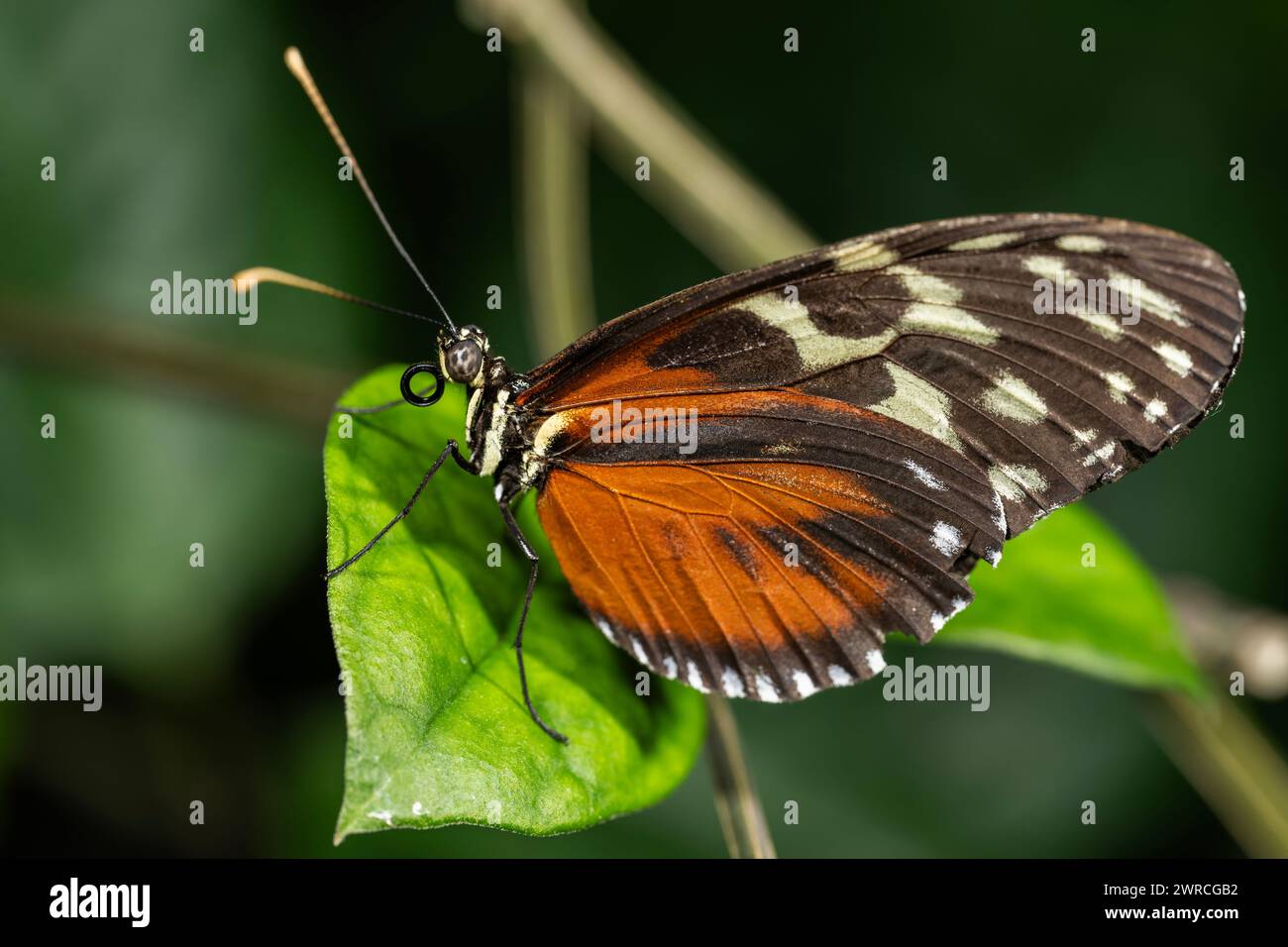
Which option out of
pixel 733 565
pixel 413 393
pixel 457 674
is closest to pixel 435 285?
pixel 413 393

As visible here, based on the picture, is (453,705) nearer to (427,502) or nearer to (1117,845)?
(427,502)

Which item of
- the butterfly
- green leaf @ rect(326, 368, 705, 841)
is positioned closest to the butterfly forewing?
the butterfly

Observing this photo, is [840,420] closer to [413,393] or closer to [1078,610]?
[1078,610]

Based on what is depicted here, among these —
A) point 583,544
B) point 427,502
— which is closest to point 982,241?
point 583,544

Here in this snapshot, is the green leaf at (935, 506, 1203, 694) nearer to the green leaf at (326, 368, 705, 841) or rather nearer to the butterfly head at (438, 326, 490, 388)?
the green leaf at (326, 368, 705, 841)

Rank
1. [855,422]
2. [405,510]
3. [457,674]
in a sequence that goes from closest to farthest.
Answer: [457,674]
[405,510]
[855,422]

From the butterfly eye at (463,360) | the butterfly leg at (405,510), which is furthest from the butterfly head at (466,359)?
the butterfly leg at (405,510)
